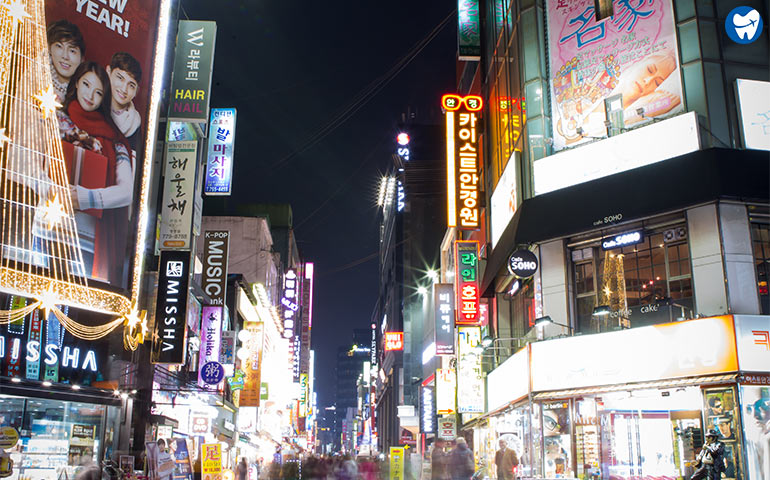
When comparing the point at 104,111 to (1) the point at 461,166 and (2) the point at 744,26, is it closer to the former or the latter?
(1) the point at 461,166

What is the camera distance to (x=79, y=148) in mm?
17625

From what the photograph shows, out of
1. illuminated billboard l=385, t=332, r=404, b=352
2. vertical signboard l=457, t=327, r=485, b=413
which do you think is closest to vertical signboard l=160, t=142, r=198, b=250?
vertical signboard l=457, t=327, r=485, b=413

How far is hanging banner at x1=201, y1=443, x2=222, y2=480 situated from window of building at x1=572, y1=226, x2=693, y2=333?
1097cm

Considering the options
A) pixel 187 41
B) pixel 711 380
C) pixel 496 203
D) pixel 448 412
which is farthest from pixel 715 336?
pixel 448 412

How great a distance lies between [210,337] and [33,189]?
12046 millimetres

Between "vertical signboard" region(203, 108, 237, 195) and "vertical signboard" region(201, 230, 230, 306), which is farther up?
"vertical signboard" region(203, 108, 237, 195)

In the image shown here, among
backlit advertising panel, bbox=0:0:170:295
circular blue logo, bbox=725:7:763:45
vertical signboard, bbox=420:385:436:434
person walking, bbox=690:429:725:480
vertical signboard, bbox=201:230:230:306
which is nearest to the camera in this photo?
person walking, bbox=690:429:725:480

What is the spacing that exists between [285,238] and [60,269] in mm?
61506

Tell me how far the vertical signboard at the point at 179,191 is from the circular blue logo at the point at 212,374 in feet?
18.5

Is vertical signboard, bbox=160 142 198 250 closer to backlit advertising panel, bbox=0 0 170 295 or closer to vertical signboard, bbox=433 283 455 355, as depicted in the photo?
backlit advertising panel, bbox=0 0 170 295

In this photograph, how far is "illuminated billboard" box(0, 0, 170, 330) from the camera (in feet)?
51.5

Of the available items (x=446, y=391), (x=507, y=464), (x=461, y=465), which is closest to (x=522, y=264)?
(x=507, y=464)

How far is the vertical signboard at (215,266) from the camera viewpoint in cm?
2838

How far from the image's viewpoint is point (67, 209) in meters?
16.9
